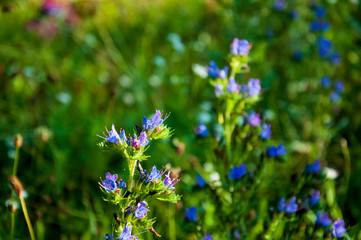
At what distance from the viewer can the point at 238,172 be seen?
1688 millimetres

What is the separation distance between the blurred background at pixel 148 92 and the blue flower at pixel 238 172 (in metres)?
0.29

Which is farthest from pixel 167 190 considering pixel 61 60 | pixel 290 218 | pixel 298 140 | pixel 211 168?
pixel 61 60

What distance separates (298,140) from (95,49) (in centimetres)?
208

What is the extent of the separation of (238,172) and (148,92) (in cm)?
167

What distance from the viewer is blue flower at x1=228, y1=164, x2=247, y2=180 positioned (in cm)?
168

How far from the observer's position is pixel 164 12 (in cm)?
451

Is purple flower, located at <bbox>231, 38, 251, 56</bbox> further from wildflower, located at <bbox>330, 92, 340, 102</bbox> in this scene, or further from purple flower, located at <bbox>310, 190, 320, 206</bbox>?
wildflower, located at <bbox>330, 92, 340, 102</bbox>

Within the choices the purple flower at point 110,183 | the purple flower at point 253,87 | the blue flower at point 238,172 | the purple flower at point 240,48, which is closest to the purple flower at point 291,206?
the blue flower at point 238,172

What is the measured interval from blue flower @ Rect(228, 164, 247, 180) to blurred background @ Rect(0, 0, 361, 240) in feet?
0.95

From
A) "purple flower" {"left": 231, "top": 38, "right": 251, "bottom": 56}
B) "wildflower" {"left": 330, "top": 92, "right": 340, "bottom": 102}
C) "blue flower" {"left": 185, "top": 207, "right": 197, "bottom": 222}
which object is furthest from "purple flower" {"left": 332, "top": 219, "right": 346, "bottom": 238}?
"wildflower" {"left": 330, "top": 92, "right": 340, "bottom": 102}

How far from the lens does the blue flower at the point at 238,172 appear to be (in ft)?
5.52

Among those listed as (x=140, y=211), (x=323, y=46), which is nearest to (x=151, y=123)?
(x=140, y=211)

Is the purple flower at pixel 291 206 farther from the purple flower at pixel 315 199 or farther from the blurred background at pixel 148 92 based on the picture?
the blurred background at pixel 148 92

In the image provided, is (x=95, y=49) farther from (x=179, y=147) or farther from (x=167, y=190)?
(x=167, y=190)
